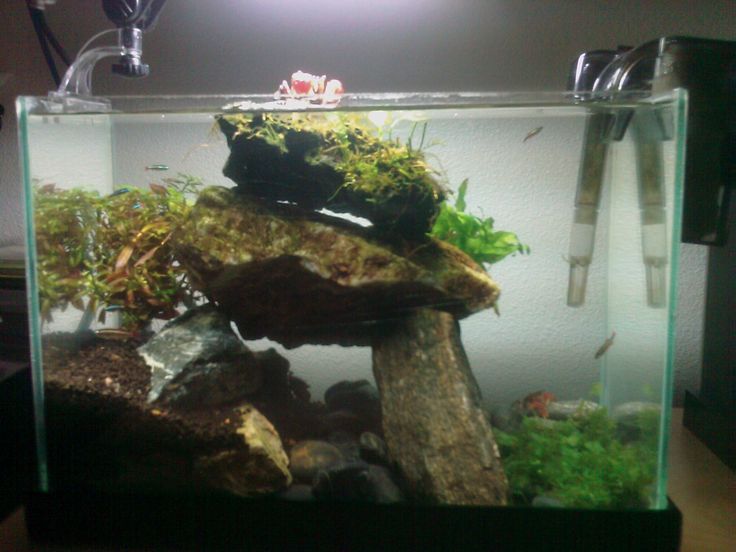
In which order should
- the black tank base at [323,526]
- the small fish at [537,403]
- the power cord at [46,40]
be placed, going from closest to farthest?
1. the black tank base at [323,526]
2. the small fish at [537,403]
3. the power cord at [46,40]

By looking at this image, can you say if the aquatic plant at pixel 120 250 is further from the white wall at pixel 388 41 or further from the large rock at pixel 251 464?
the white wall at pixel 388 41

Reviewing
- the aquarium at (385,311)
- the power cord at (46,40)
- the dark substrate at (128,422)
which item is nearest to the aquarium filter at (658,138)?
the aquarium at (385,311)

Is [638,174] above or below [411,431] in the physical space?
above

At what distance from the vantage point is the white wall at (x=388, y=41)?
1.48 m

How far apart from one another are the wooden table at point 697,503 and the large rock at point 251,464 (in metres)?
0.20

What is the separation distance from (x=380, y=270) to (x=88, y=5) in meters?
1.15

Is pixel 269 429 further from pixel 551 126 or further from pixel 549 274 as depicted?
pixel 551 126

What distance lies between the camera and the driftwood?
90 centimetres

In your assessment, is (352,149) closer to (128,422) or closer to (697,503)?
(128,422)

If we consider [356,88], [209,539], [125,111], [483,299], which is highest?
[356,88]

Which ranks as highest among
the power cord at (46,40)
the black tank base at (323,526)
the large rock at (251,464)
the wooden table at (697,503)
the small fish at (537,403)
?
the power cord at (46,40)

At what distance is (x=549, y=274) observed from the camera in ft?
3.13

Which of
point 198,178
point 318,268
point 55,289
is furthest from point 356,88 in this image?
point 55,289

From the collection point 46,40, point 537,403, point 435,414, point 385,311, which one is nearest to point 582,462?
point 537,403
